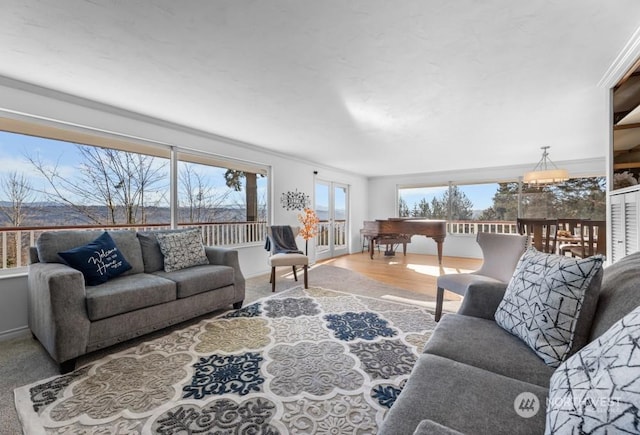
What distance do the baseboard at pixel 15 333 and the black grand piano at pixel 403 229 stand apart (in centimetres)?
528

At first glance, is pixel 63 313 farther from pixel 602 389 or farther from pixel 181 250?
pixel 602 389

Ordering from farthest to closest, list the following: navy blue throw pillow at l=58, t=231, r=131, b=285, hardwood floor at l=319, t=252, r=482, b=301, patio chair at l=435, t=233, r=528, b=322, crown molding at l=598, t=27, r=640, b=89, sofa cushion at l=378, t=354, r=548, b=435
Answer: hardwood floor at l=319, t=252, r=482, b=301
patio chair at l=435, t=233, r=528, b=322
navy blue throw pillow at l=58, t=231, r=131, b=285
crown molding at l=598, t=27, r=640, b=89
sofa cushion at l=378, t=354, r=548, b=435

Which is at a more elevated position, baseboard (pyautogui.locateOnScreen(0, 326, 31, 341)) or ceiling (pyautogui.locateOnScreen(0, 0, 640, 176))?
ceiling (pyautogui.locateOnScreen(0, 0, 640, 176))

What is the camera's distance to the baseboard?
228 cm

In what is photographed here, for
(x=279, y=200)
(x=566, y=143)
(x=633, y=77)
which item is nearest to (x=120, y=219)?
(x=279, y=200)

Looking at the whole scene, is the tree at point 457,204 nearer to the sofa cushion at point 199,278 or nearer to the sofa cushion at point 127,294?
the sofa cushion at point 199,278

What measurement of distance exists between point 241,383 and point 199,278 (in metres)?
1.19

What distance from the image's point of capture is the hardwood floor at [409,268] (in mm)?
4023

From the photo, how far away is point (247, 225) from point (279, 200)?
745 mm

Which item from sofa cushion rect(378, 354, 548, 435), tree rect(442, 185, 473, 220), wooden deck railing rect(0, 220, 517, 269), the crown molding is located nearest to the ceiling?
the crown molding

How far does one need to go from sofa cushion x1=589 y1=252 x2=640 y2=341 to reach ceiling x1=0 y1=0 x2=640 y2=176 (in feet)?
4.59

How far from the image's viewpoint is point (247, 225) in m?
4.65

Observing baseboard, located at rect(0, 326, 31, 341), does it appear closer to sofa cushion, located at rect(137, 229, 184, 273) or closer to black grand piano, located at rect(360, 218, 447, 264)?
sofa cushion, located at rect(137, 229, 184, 273)

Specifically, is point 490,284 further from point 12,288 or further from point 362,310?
point 12,288
